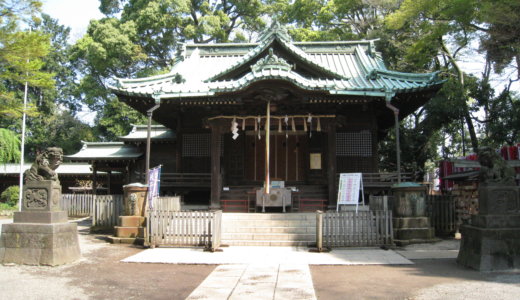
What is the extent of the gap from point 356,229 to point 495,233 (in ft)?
11.5

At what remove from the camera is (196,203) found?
674 inches

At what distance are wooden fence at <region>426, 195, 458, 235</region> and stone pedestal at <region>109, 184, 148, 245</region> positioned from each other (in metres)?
9.19

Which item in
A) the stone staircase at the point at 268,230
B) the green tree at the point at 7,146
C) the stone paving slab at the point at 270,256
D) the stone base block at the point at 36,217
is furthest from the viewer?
the green tree at the point at 7,146

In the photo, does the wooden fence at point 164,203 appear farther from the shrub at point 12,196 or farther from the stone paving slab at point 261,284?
the shrub at point 12,196

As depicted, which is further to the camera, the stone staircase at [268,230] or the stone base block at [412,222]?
the stone base block at [412,222]

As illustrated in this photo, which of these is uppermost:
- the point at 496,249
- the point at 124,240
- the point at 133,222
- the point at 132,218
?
the point at 132,218

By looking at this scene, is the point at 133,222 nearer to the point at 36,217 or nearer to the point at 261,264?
the point at 36,217

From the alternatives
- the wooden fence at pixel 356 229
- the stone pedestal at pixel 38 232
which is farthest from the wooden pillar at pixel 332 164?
the stone pedestal at pixel 38 232

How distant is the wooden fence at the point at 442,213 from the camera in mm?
12500

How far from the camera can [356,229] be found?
1038 cm

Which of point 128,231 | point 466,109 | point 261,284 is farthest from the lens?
point 466,109

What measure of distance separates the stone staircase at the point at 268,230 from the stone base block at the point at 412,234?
243 centimetres

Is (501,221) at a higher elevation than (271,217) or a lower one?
higher

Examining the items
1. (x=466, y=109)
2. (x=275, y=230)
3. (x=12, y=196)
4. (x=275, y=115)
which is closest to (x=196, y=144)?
(x=275, y=115)
